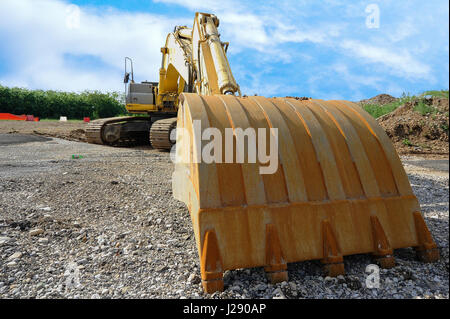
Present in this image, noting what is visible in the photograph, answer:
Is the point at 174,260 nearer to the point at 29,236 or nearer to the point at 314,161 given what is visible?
the point at 314,161

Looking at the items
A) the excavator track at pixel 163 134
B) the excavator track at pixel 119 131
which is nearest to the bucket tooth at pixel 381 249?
the excavator track at pixel 163 134

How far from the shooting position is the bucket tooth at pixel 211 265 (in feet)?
7.34

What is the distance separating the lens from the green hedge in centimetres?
3524

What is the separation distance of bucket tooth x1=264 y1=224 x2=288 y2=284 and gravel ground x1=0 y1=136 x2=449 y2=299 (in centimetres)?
6

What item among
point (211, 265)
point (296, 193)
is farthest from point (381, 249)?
point (211, 265)

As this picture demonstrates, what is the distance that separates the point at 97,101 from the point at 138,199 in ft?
134

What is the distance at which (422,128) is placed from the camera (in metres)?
13.0

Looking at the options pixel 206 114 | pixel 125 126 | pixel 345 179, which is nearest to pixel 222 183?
pixel 206 114

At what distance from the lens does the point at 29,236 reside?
3330 millimetres
